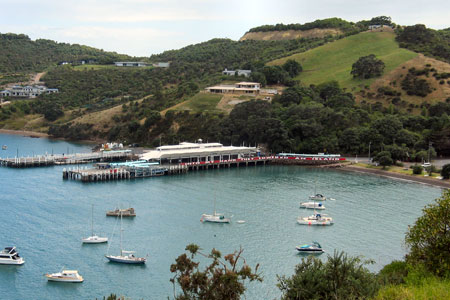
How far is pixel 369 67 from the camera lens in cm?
14975

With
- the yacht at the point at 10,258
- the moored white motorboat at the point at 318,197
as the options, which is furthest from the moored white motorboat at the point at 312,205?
the yacht at the point at 10,258

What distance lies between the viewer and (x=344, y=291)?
30609mm

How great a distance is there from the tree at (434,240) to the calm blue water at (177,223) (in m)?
13.4

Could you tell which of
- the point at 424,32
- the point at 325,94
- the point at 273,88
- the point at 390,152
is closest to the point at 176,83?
the point at 273,88

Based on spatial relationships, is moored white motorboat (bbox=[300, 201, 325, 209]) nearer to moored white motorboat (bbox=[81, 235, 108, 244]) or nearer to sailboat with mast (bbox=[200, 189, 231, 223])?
sailboat with mast (bbox=[200, 189, 231, 223])

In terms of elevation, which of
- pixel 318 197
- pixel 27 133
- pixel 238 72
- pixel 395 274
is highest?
pixel 238 72

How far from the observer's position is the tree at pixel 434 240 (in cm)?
3562

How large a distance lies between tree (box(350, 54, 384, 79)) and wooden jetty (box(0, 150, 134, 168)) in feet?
227

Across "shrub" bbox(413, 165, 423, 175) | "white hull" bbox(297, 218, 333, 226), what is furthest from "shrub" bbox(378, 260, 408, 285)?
"shrub" bbox(413, 165, 423, 175)

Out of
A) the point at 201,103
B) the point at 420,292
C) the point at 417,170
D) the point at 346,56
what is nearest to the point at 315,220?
the point at 417,170

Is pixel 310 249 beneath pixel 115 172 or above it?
beneath

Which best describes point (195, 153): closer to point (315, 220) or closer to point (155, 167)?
point (155, 167)

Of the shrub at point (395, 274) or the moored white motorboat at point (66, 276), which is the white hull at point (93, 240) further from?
the shrub at point (395, 274)

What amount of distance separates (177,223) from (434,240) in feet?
114
